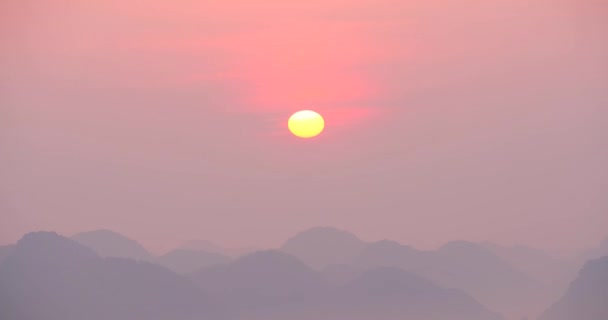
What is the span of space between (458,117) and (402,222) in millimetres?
538

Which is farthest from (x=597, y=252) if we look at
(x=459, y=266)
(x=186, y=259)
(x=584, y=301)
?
(x=186, y=259)

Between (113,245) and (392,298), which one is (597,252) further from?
(113,245)

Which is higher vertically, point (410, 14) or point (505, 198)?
point (410, 14)

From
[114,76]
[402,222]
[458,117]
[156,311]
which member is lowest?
[156,311]

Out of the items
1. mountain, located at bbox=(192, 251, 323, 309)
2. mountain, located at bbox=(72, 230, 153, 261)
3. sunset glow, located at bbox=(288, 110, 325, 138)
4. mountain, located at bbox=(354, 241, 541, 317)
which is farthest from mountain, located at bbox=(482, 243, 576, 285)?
mountain, located at bbox=(72, 230, 153, 261)

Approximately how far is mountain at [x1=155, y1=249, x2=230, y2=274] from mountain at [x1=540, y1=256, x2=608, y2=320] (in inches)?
60.4

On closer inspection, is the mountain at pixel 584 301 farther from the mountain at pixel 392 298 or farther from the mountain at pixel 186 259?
the mountain at pixel 186 259

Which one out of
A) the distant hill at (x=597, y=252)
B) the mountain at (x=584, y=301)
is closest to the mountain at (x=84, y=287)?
the mountain at (x=584, y=301)

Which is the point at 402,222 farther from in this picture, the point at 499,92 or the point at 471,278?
the point at 499,92

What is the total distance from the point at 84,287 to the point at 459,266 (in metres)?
1.71

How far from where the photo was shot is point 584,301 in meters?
3.96

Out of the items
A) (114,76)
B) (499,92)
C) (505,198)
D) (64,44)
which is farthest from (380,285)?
(64,44)

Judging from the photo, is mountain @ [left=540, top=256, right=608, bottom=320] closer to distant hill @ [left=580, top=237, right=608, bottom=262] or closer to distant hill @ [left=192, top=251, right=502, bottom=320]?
distant hill @ [left=580, top=237, right=608, bottom=262]

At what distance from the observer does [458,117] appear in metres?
3.96
